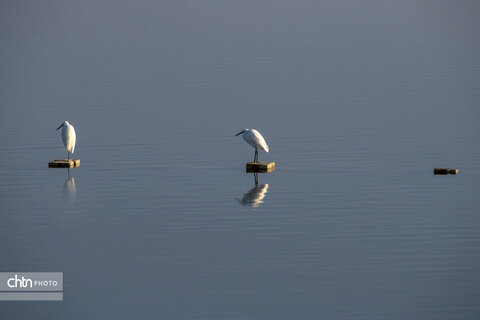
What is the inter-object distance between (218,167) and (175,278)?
509 inches

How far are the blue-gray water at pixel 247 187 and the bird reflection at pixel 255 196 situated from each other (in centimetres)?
10

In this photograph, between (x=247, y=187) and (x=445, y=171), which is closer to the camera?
(x=247, y=187)

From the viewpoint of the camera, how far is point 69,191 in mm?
30344

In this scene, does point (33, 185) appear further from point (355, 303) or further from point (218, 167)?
point (355, 303)

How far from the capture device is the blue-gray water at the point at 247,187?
790 inches

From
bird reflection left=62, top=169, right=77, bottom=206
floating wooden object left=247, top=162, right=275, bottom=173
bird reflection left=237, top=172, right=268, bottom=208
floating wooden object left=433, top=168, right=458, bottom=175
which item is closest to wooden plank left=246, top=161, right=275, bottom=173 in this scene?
floating wooden object left=247, top=162, right=275, bottom=173

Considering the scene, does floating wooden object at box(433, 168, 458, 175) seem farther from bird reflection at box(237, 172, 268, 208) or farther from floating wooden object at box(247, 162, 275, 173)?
bird reflection at box(237, 172, 268, 208)

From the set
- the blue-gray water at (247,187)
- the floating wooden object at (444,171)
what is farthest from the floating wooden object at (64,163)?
the floating wooden object at (444,171)

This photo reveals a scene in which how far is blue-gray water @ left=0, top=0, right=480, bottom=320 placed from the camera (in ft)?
65.8

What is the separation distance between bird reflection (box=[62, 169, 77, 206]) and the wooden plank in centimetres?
510

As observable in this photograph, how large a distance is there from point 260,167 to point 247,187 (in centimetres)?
224

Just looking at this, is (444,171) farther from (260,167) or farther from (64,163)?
(64,163)

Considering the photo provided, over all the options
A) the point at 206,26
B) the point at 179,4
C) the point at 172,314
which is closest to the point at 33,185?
the point at 172,314

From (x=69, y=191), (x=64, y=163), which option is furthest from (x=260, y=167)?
(x=64, y=163)
